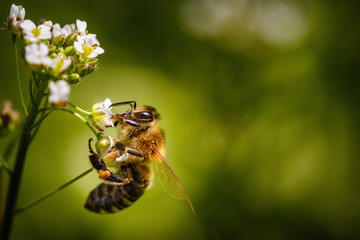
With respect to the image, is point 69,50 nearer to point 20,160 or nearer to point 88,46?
point 88,46

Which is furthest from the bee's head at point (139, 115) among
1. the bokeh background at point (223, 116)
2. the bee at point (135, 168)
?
the bokeh background at point (223, 116)

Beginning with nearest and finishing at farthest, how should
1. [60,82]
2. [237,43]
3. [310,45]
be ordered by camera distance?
[60,82]
[237,43]
[310,45]

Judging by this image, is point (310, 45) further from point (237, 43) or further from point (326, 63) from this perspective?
point (237, 43)

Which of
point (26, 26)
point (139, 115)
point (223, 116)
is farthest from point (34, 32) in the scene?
point (223, 116)

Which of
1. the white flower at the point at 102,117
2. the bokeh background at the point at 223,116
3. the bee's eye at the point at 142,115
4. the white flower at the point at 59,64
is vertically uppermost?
the white flower at the point at 59,64

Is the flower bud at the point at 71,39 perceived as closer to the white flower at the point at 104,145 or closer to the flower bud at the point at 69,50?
the flower bud at the point at 69,50

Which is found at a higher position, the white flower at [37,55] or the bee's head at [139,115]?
the white flower at [37,55]

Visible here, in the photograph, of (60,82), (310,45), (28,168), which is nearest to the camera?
(60,82)

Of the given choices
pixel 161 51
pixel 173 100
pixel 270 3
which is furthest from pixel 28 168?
pixel 270 3

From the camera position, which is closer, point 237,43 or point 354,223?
point 354,223
